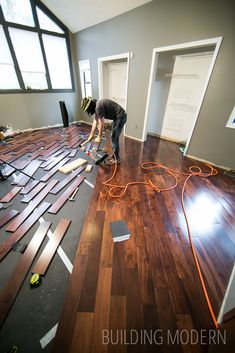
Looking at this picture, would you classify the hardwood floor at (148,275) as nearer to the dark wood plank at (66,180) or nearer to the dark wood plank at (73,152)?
the dark wood plank at (66,180)

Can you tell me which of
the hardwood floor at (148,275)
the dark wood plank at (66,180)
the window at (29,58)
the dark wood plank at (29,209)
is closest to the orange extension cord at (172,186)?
the hardwood floor at (148,275)

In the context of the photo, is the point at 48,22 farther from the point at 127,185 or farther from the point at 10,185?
the point at 127,185

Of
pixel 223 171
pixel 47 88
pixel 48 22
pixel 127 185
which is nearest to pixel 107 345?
pixel 127 185

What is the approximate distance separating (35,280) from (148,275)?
3.03 feet

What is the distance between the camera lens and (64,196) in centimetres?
206

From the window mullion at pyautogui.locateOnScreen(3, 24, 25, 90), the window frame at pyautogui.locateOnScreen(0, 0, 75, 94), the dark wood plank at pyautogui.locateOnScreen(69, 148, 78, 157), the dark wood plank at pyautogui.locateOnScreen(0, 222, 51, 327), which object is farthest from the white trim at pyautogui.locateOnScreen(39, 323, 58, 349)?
the window mullion at pyautogui.locateOnScreen(3, 24, 25, 90)

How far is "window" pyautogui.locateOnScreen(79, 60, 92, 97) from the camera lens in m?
4.80

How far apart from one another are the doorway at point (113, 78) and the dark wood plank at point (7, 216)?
3.64 m

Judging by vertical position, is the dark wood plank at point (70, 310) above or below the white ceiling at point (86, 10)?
below

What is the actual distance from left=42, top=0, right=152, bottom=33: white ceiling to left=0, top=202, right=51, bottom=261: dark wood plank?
13.8 feet

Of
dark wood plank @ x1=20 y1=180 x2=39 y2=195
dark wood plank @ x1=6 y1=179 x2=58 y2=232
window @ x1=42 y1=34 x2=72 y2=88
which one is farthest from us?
window @ x1=42 y1=34 x2=72 y2=88

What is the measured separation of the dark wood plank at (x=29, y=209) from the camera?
1.63 meters

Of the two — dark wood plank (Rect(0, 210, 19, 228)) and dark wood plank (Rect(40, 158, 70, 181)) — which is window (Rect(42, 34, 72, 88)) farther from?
dark wood plank (Rect(0, 210, 19, 228))

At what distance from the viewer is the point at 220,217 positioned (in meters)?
1.81
